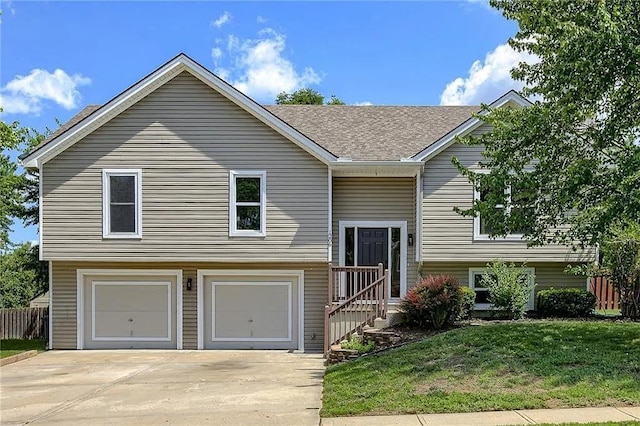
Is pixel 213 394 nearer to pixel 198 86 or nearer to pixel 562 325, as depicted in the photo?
pixel 562 325

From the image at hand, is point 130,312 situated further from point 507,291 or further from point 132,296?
point 507,291

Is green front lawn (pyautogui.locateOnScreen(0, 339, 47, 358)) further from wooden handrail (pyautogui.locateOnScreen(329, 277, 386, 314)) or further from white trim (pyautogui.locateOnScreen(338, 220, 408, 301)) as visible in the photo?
white trim (pyautogui.locateOnScreen(338, 220, 408, 301))

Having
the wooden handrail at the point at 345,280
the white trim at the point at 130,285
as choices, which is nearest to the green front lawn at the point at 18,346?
the white trim at the point at 130,285

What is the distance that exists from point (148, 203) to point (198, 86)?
3.49 metres

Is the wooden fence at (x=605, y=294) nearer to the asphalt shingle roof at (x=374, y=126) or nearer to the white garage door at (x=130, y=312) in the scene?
the asphalt shingle roof at (x=374, y=126)

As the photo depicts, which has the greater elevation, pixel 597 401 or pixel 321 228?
pixel 321 228

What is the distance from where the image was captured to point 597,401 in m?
7.29

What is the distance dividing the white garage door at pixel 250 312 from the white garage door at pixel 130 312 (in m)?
1.10

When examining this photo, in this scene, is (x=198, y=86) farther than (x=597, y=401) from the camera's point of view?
Yes

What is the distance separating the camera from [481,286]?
50.9 ft

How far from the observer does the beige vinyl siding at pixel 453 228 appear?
1493 cm

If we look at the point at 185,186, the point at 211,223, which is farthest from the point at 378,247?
the point at 185,186

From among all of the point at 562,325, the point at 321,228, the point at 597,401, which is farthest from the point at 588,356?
the point at 321,228

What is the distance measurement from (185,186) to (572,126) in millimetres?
9591
